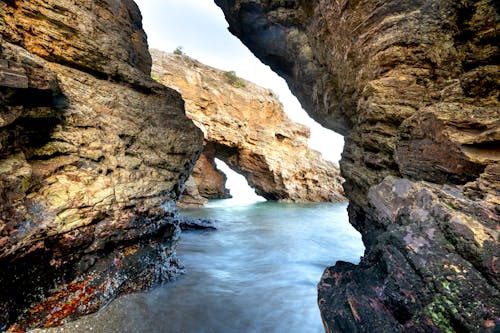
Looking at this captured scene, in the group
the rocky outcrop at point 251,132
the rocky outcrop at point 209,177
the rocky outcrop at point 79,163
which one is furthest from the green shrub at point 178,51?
the rocky outcrop at point 79,163

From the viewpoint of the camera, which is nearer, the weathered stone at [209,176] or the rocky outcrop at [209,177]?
the rocky outcrop at [209,177]

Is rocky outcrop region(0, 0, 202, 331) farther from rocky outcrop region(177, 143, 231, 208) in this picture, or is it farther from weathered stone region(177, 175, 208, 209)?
rocky outcrop region(177, 143, 231, 208)

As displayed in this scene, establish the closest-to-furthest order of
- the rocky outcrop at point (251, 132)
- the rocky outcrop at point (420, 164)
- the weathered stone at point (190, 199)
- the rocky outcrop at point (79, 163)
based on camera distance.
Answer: the rocky outcrop at point (420, 164) < the rocky outcrop at point (79, 163) < the weathered stone at point (190, 199) < the rocky outcrop at point (251, 132)

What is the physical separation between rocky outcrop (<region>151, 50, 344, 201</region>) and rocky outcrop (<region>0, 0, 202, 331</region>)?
1703cm

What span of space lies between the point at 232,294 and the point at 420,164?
13.8ft

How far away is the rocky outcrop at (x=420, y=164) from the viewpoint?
2152mm

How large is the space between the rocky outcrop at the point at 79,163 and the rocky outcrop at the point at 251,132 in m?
17.0

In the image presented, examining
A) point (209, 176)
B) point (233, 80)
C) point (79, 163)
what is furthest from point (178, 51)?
point (79, 163)

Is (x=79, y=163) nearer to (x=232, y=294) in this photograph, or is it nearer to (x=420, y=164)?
(x=232, y=294)

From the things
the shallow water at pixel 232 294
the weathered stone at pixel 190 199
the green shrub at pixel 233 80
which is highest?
the green shrub at pixel 233 80

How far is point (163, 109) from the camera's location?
605 centimetres

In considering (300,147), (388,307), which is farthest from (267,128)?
(388,307)

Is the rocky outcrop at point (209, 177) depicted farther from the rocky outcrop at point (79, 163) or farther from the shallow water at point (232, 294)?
the rocky outcrop at point (79, 163)

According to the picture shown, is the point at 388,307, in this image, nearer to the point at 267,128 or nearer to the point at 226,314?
the point at 226,314
